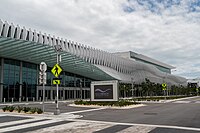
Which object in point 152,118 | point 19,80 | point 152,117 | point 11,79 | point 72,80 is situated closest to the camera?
point 152,118

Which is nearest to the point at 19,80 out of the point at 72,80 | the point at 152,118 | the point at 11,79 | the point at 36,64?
the point at 11,79

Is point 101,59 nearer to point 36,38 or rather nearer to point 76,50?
point 76,50

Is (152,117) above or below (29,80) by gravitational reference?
below

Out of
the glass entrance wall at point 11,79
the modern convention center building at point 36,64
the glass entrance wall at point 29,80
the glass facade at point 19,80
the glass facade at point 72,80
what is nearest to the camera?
the modern convention center building at point 36,64

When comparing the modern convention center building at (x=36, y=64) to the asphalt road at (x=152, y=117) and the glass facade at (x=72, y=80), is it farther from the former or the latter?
the asphalt road at (x=152, y=117)

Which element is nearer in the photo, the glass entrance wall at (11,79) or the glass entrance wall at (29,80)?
the glass entrance wall at (11,79)

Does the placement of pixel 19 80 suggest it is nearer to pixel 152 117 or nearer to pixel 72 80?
pixel 72 80

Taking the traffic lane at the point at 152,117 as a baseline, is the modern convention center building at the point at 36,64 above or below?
above

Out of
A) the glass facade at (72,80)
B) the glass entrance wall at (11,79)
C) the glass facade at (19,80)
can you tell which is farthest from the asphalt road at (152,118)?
the glass facade at (72,80)

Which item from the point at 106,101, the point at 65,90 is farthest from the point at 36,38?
the point at 106,101

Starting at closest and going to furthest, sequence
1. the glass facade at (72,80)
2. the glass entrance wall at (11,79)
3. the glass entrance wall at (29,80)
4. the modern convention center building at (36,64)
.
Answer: the modern convention center building at (36,64), the glass entrance wall at (11,79), the glass entrance wall at (29,80), the glass facade at (72,80)

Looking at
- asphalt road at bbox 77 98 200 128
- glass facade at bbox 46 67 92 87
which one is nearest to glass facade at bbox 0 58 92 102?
glass facade at bbox 46 67 92 87

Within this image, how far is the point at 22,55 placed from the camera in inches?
1629

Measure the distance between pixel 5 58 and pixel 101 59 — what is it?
3210 centimetres
